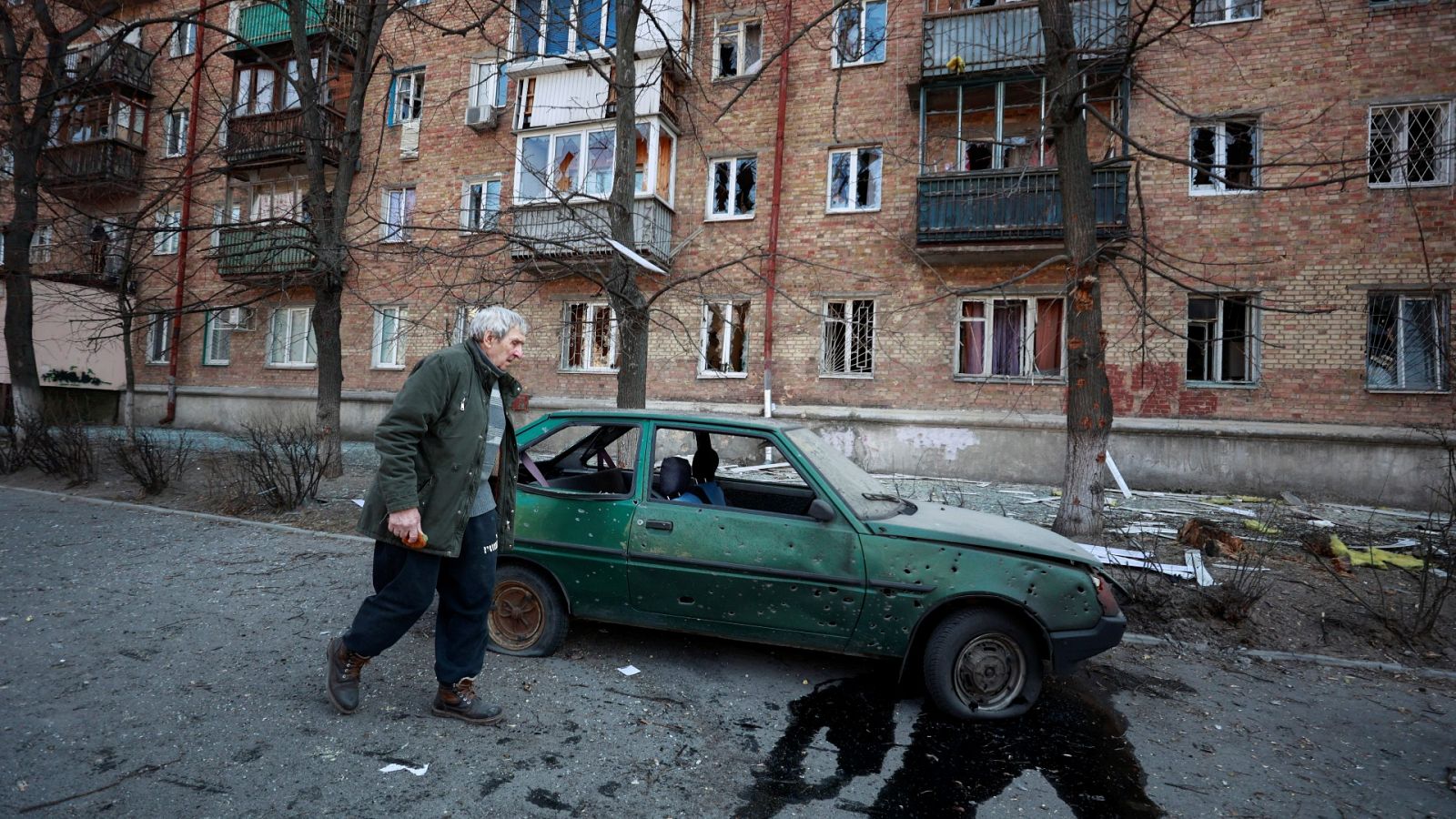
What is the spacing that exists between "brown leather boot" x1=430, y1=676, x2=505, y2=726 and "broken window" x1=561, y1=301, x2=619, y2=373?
465 inches

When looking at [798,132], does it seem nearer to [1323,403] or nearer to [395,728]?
[1323,403]

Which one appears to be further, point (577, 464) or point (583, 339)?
point (583, 339)

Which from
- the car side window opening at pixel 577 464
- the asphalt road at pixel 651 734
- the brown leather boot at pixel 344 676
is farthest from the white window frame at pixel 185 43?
the brown leather boot at pixel 344 676

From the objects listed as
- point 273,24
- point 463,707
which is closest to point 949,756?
point 463,707

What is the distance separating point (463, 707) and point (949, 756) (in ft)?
7.28

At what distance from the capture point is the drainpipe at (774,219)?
1331 centimetres

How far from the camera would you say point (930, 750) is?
3082 millimetres

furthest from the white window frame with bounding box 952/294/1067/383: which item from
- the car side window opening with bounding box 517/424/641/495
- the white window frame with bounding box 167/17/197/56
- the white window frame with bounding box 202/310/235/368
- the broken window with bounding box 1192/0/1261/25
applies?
the white window frame with bounding box 167/17/197/56

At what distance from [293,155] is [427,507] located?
17648mm

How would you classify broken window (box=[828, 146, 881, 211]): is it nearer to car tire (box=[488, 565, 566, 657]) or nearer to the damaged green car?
the damaged green car

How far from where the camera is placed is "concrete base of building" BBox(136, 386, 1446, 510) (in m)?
10.5

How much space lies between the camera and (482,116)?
15.6 metres

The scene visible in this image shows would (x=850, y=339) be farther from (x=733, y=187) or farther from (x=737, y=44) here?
(x=737, y=44)

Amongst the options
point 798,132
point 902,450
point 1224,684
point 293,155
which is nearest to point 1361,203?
point 902,450
